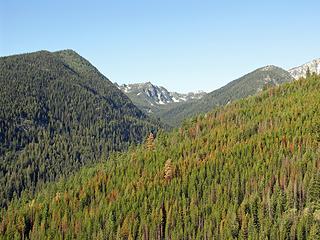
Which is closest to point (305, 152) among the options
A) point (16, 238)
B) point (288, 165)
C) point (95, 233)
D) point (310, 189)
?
point (288, 165)

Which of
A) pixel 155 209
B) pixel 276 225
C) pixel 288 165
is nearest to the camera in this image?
pixel 276 225

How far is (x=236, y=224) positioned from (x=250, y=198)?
63.8 ft

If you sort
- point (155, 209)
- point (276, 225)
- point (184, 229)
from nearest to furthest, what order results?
point (276, 225) → point (184, 229) → point (155, 209)

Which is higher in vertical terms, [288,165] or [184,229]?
[288,165]

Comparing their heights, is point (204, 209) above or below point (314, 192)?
below

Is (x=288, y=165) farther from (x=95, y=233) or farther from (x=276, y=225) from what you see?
(x=95, y=233)

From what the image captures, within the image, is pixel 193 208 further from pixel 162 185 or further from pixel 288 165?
pixel 288 165

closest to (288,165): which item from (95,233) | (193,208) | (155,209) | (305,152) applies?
(305,152)

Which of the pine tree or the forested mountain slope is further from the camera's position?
the pine tree

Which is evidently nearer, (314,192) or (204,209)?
(314,192)

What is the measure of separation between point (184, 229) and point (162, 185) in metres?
33.3

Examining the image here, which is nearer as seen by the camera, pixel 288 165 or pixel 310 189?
pixel 310 189

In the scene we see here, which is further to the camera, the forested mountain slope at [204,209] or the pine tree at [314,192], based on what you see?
the pine tree at [314,192]

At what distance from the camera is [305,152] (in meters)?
198
